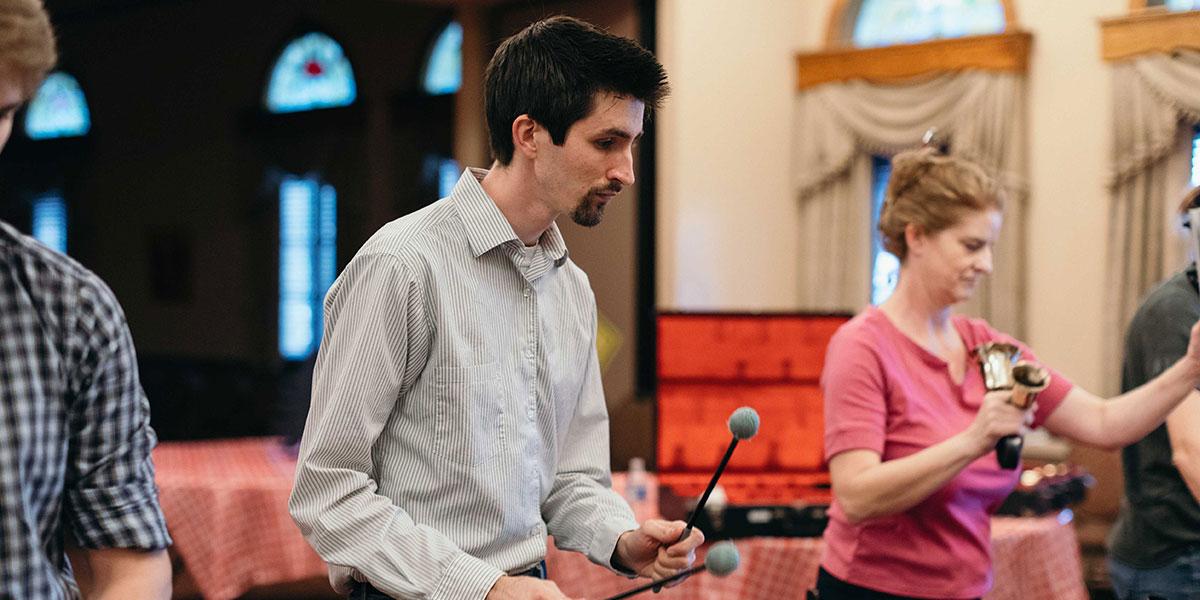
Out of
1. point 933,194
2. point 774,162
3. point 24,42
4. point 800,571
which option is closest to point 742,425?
point 933,194

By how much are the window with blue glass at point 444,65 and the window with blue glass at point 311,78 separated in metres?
0.84

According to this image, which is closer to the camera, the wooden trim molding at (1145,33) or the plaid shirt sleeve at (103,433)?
the plaid shirt sleeve at (103,433)

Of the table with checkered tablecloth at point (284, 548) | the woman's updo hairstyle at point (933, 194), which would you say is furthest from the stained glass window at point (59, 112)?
the woman's updo hairstyle at point (933, 194)

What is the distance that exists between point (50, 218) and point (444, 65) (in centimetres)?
594

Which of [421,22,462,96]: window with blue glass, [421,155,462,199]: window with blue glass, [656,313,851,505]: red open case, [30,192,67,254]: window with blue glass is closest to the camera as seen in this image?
[656,313,851,505]: red open case

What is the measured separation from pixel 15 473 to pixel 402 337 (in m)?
0.55

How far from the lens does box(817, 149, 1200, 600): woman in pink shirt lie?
2098 millimetres

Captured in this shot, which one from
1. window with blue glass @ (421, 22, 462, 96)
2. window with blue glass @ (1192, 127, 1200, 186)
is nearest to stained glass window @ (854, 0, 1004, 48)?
window with blue glass @ (1192, 127, 1200, 186)

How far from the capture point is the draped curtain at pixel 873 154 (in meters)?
7.07

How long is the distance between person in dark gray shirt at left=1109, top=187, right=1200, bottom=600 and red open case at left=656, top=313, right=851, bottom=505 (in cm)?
162

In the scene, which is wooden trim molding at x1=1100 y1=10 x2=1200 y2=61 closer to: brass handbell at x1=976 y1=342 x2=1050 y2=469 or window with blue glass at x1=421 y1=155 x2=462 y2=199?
window with blue glass at x1=421 y1=155 x2=462 y2=199

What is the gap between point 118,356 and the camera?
1.14 m

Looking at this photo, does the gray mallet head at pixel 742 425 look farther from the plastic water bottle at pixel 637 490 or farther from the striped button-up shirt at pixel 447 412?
the plastic water bottle at pixel 637 490

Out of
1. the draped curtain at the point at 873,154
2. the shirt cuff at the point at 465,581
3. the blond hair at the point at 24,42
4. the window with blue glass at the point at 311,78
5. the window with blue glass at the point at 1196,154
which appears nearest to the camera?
the blond hair at the point at 24,42
